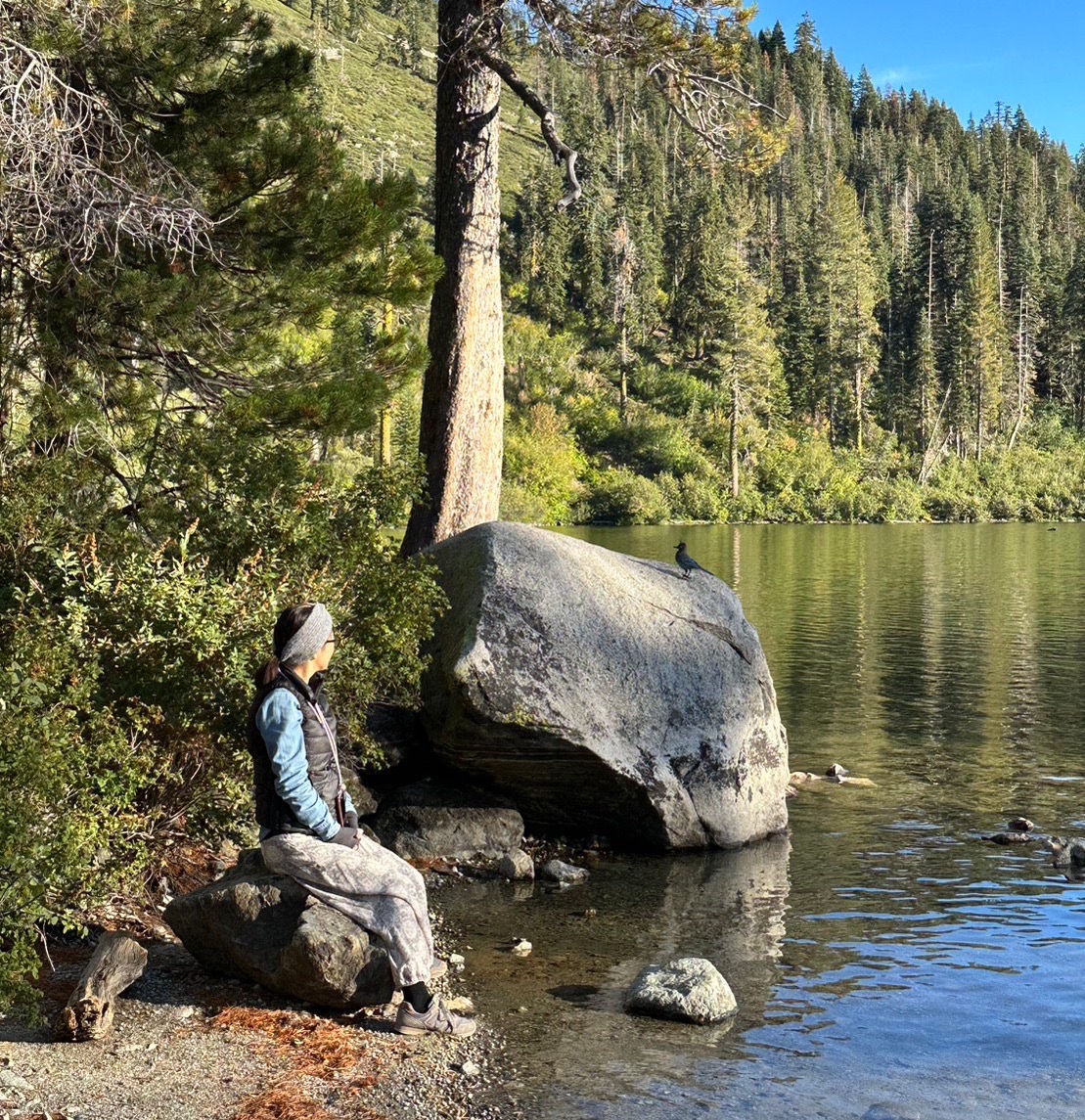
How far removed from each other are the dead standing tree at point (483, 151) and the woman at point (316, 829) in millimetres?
6642

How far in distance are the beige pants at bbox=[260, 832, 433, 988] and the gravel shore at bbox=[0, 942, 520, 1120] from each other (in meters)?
0.40

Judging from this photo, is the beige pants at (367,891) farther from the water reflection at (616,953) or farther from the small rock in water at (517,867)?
the small rock in water at (517,867)

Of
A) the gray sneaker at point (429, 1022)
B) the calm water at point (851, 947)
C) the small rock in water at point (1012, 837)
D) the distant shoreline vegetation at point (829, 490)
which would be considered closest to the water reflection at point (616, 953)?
the calm water at point (851, 947)

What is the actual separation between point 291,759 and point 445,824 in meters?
4.04

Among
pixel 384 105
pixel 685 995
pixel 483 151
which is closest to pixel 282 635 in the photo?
pixel 685 995

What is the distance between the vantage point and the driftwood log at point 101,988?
19.7 ft

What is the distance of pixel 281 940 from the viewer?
6574 millimetres

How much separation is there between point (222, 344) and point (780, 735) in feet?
18.3

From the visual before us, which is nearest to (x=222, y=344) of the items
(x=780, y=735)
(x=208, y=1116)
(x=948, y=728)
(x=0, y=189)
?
(x=0, y=189)

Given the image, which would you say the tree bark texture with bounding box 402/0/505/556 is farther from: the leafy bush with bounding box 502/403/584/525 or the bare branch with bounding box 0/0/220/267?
the leafy bush with bounding box 502/403/584/525

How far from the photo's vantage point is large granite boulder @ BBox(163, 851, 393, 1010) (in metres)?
6.43

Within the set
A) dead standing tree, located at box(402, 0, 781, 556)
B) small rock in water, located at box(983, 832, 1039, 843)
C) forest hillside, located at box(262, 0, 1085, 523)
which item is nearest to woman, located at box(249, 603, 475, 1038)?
small rock in water, located at box(983, 832, 1039, 843)

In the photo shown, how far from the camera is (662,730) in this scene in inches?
408

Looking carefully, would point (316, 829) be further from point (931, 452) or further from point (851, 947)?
point (931, 452)
